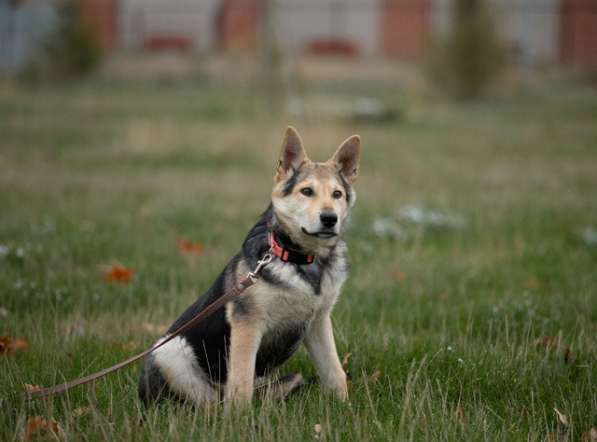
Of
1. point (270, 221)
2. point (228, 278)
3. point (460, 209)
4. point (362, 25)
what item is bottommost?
point (460, 209)

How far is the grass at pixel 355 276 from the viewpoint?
11.4 ft

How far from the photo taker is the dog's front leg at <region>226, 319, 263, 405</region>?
3.53 meters

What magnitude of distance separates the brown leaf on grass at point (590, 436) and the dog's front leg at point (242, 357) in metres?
1.59

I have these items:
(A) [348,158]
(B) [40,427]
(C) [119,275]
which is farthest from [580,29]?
(B) [40,427]

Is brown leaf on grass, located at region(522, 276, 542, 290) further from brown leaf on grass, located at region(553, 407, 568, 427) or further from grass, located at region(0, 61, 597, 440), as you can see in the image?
brown leaf on grass, located at region(553, 407, 568, 427)

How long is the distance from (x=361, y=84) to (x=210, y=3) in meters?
13.1

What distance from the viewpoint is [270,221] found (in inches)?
155

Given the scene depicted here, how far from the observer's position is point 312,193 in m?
A: 3.82

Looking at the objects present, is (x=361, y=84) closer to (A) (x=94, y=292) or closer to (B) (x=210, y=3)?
(B) (x=210, y=3)

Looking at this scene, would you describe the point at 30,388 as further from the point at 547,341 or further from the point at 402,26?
the point at 402,26

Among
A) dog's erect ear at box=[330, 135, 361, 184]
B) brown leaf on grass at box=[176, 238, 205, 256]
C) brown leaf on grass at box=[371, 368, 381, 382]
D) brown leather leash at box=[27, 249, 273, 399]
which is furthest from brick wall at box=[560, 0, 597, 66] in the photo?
brown leather leash at box=[27, 249, 273, 399]

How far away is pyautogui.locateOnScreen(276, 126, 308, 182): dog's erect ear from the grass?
1.16 metres

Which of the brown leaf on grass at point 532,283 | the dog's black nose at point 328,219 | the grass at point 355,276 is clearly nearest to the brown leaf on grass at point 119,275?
the grass at point 355,276

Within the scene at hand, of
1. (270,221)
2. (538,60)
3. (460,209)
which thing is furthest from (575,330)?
(538,60)
